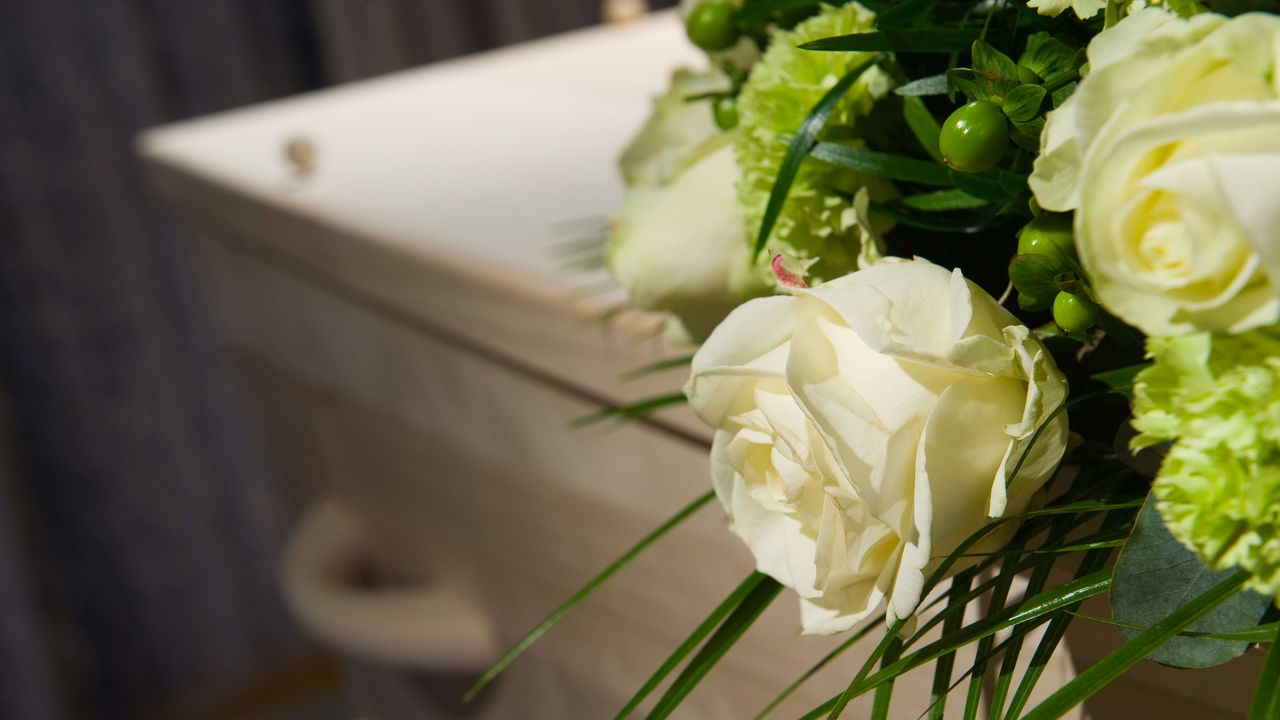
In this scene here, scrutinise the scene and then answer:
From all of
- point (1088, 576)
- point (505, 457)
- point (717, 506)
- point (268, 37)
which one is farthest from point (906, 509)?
point (268, 37)

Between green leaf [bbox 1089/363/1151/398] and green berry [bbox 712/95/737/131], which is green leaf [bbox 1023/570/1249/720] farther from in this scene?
green berry [bbox 712/95/737/131]

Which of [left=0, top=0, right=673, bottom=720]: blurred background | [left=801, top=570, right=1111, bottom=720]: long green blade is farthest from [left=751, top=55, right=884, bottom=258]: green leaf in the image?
[left=0, top=0, right=673, bottom=720]: blurred background

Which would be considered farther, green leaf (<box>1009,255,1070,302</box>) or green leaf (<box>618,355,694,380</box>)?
green leaf (<box>618,355,694,380</box>)

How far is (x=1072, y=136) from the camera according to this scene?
191 millimetres

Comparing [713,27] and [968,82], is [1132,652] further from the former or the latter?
[713,27]

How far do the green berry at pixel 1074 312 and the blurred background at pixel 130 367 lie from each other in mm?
1534

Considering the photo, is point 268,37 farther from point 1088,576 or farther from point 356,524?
point 1088,576

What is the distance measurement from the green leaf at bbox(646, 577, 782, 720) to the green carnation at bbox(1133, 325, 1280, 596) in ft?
0.31

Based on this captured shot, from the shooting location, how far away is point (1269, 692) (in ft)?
→ 0.58

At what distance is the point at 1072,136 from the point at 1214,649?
0.10 m

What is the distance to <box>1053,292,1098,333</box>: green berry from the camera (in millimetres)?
216

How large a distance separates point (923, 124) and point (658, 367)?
0.42 ft

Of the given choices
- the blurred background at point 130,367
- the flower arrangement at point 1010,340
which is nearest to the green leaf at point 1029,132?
the flower arrangement at point 1010,340

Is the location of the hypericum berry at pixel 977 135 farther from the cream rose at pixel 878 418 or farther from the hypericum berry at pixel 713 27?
the hypericum berry at pixel 713 27
